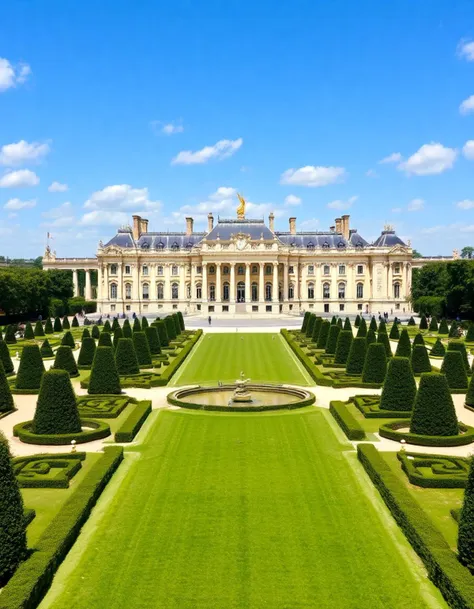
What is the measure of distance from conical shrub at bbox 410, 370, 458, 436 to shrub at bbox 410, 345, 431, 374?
12.4 metres

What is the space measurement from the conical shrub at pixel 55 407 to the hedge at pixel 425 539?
9622 mm

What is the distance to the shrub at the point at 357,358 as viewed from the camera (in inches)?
1303

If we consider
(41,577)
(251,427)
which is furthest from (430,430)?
(41,577)

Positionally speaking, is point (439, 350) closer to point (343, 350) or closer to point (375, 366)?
point (343, 350)

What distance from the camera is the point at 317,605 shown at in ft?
34.4

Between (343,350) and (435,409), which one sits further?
(343,350)

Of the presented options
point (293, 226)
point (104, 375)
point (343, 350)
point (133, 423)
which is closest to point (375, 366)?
point (343, 350)

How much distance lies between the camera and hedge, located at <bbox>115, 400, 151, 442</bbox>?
20562mm

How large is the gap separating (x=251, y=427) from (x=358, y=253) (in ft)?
252

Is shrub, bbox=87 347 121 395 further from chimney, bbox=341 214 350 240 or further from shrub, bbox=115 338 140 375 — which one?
chimney, bbox=341 214 350 240

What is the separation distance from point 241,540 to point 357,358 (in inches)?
839

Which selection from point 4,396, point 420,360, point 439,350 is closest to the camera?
point 4,396

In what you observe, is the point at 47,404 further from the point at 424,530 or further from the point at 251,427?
the point at 424,530

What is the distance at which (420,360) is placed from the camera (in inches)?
1280
